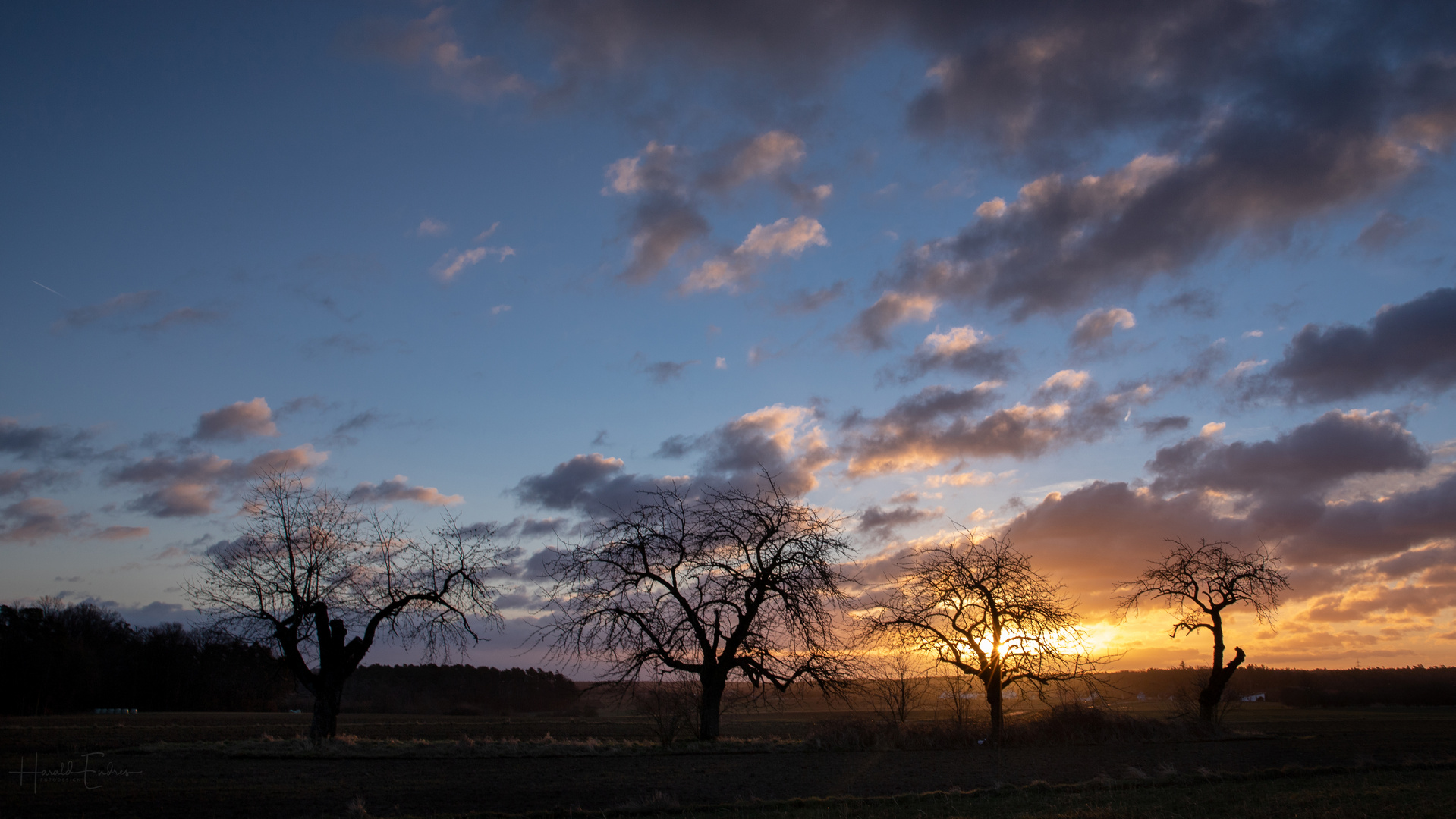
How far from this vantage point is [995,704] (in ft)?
76.7

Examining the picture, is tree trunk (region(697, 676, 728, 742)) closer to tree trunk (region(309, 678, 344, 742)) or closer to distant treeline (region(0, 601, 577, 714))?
tree trunk (region(309, 678, 344, 742))

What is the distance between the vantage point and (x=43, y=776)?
14555 mm

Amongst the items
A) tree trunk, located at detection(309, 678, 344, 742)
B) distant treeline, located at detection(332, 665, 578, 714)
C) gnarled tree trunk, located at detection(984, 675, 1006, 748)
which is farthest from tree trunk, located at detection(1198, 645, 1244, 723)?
distant treeline, located at detection(332, 665, 578, 714)

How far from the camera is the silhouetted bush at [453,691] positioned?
72.1m

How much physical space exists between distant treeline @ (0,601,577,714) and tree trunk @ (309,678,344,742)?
1223 inches

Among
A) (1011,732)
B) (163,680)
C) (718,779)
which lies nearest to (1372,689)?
(1011,732)

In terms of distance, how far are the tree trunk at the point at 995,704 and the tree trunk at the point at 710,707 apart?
788cm

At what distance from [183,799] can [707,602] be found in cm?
→ 1312

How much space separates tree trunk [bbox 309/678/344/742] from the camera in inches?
872

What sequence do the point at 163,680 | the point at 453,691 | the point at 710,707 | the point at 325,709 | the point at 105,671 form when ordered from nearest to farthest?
the point at 325,709 → the point at 710,707 → the point at 105,671 → the point at 163,680 → the point at 453,691

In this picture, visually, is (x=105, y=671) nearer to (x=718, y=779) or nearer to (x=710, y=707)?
(x=710, y=707)

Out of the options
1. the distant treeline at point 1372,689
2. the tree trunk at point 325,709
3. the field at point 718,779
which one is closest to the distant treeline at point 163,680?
the tree trunk at point 325,709

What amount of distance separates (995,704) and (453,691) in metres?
64.9

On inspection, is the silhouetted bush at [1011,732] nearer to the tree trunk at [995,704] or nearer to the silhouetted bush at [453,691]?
the tree trunk at [995,704]
